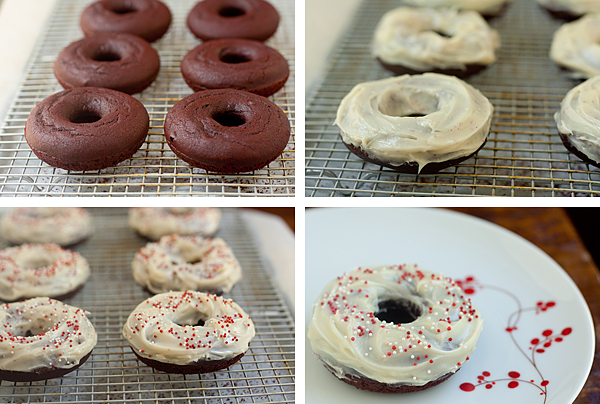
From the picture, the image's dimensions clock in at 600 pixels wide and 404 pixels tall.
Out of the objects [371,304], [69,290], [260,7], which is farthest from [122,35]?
[371,304]

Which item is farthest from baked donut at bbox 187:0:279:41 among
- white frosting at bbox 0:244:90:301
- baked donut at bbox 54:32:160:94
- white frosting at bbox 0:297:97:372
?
white frosting at bbox 0:297:97:372

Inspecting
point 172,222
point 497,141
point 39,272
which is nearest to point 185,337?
point 39,272

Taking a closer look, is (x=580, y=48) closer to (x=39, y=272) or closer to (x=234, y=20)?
(x=234, y=20)

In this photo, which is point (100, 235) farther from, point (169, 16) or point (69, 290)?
point (169, 16)

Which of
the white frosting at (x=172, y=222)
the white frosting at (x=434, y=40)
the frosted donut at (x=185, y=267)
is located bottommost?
the white frosting at (x=172, y=222)

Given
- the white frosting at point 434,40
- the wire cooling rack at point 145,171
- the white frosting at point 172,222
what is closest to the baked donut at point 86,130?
the wire cooling rack at point 145,171

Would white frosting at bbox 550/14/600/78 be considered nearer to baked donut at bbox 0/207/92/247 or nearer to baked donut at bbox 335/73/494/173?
baked donut at bbox 335/73/494/173

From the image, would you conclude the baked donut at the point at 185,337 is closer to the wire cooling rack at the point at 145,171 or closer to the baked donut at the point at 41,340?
the baked donut at the point at 41,340
